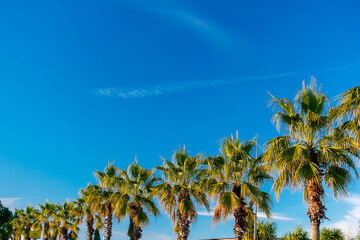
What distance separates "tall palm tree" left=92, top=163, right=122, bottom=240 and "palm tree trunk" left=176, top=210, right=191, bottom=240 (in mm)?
7852

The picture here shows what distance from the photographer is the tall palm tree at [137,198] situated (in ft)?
83.7

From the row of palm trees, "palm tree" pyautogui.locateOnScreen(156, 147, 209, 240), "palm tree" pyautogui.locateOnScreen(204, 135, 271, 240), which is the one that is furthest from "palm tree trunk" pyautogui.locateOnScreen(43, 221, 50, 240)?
"palm tree" pyautogui.locateOnScreen(204, 135, 271, 240)

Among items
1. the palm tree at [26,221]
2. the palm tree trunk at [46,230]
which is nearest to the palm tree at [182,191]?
the palm tree trunk at [46,230]

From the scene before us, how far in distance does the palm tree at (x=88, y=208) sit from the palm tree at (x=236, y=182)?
12.7 m

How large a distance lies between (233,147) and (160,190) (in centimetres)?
594

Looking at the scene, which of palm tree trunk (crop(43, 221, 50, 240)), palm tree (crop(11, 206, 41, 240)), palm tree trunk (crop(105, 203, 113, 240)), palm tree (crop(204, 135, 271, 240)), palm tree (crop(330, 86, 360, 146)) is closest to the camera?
palm tree (crop(330, 86, 360, 146))

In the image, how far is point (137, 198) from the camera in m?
25.5

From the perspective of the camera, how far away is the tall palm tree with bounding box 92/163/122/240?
2859 centimetres

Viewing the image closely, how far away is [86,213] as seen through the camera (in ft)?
112

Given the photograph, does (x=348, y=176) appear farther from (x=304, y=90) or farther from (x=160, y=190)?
(x=160, y=190)

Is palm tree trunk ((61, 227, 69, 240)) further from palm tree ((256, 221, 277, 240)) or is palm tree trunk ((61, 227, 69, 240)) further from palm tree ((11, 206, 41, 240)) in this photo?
palm tree ((256, 221, 277, 240))

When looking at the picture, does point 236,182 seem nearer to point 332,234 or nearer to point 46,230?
point 332,234

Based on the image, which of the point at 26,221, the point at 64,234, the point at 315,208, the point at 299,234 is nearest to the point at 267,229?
the point at 299,234

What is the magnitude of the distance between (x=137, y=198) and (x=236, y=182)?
9.09 metres
